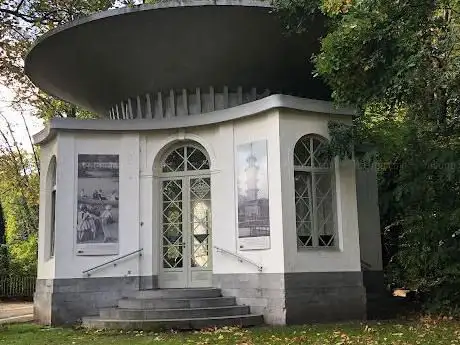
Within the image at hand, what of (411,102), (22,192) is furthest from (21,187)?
(411,102)

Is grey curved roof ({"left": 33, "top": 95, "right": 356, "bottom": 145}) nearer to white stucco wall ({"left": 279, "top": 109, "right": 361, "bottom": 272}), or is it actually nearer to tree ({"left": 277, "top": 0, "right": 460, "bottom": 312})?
white stucco wall ({"left": 279, "top": 109, "right": 361, "bottom": 272})

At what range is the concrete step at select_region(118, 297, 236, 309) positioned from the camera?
36.6 ft

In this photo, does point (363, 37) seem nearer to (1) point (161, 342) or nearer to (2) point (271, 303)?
(2) point (271, 303)

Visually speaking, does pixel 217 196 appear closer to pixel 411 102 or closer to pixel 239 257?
pixel 239 257

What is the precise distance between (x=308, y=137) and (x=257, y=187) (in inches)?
56.7

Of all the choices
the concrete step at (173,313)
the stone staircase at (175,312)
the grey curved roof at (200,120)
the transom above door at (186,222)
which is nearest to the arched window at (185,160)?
the transom above door at (186,222)

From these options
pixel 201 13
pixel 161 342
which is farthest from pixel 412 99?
pixel 161 342

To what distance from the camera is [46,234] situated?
44.0 ft

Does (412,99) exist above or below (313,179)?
above

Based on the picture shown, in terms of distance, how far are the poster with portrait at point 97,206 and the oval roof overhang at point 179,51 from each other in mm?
2165

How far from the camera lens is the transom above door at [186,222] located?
501 inches

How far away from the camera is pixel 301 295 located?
11078 millimetres

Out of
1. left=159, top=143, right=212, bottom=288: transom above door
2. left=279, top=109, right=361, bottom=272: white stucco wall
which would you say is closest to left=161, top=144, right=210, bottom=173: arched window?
left=159, top=143, right=212, bottom=288: transom above door

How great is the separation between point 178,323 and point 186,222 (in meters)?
2.83
